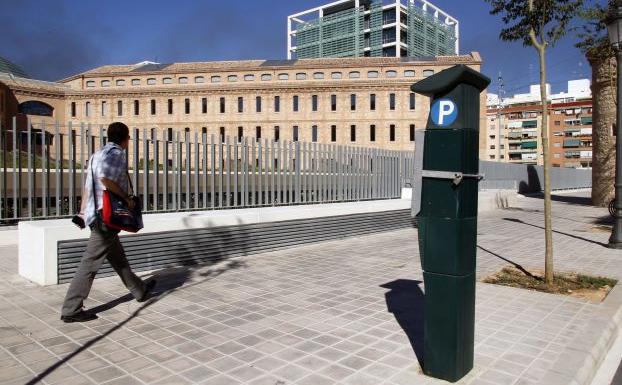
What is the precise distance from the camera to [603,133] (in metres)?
24.3

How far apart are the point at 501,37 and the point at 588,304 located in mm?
4474

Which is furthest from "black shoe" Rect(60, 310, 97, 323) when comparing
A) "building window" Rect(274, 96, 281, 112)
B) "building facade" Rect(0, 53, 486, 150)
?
"building window" Rect(274, 96, 281, 112)

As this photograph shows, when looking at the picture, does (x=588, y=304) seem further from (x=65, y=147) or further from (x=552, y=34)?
(x=65, y=147)

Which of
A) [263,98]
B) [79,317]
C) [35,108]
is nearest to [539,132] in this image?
[263,98]

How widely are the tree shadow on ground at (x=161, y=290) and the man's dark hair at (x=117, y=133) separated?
1.74 metres

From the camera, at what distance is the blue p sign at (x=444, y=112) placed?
3291mm

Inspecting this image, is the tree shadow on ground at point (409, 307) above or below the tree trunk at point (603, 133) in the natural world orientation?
below

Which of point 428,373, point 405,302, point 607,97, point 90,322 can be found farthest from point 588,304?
point 607,97

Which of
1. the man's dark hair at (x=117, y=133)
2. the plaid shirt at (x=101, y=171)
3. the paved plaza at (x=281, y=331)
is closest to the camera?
the paved plaza at (x=281, y=331)

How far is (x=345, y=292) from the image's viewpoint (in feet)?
19.2

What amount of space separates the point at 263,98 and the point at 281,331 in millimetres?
62326

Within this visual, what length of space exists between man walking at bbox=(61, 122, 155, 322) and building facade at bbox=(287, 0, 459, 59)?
93631mm

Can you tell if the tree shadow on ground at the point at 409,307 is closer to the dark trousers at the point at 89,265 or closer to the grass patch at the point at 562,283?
the grass patch at the point at 562,283

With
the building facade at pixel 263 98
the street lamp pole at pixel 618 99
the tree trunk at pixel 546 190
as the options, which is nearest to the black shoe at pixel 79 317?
the tree trunk at pixel 546 190
